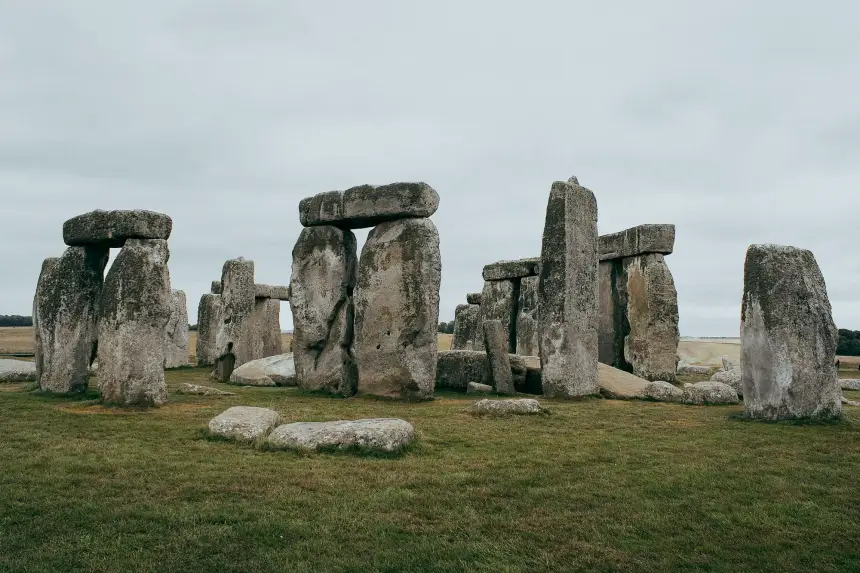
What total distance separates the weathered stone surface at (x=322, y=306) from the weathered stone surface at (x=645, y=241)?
7.26 metres

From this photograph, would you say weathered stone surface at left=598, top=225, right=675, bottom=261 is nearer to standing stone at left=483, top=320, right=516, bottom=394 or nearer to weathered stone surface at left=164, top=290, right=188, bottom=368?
standing stone at left=483, top=320, right=516, bottom=394

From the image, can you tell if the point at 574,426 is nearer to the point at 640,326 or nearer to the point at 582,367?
the point at 582,367

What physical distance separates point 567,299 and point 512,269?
8.43m

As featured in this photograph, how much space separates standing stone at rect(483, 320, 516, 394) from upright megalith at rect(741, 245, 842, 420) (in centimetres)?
500

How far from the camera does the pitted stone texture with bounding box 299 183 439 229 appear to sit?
12.3 m

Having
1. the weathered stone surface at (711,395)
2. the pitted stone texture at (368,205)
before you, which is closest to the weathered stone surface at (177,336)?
the pitted stone texture at (368,205)

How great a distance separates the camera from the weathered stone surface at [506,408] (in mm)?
9375

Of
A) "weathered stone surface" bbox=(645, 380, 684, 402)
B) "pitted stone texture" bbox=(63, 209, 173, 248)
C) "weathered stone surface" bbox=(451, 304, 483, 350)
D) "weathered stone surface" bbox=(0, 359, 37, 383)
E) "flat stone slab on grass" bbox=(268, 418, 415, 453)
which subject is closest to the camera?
"flat stone slab on grass" bbox=(268, 418, 415, 453)

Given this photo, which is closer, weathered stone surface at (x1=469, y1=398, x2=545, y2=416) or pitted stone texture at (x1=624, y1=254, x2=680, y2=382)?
weathered stone surface at (x1=469, y1=398, x2=545, y2=416)

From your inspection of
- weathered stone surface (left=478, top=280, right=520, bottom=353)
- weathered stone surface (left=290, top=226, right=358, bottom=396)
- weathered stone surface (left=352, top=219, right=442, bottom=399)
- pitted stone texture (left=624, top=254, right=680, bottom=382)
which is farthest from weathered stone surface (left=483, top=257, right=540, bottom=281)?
weathered stone surface (left=352, top=219, right=442, bottom=399)

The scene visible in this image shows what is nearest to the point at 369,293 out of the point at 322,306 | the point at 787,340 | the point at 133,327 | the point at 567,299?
the point at 322,306

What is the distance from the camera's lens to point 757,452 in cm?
699


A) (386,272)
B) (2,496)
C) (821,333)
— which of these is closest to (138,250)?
(386,272)

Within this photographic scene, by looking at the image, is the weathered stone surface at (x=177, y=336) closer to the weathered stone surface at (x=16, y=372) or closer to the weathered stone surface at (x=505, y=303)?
the weathered stone surface at (x=16, y=372)
